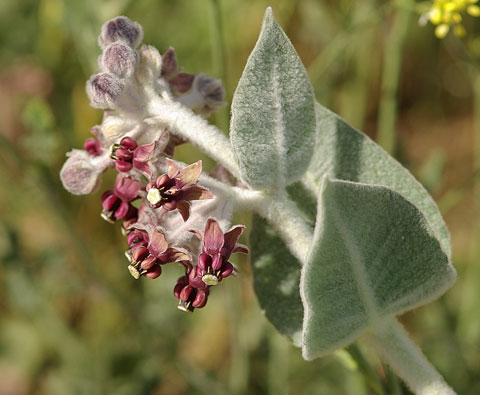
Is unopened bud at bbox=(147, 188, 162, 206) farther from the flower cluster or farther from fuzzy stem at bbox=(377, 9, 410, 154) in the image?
fuzzy stem at bbox=(377, 9, 410, 154)

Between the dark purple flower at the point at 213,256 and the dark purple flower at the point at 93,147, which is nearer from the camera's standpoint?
the dark purple flower at the point at 213,256

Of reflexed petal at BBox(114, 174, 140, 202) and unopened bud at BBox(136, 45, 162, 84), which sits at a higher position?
unopened bud at BBox(136, 45, 162, 84)

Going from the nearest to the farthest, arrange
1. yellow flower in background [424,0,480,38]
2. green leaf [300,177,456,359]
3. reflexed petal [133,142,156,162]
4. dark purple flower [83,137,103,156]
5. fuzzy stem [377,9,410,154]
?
green leaf [300,177,456,359], reflexed petal [133,142,156,162], dark purple flower [83,137,103,156], yellow flower in background [424,0,480,38], fuzzy stem [377,9,410,154]

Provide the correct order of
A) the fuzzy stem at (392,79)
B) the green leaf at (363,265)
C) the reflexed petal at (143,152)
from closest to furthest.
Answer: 1. the green leaf at (363,265)
2. the reflexed petal at (143,152)
3. the fuzzy stem at (392,79)

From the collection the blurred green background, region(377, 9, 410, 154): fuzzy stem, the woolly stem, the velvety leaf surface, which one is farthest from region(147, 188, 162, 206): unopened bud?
region(377, 9, 410, 154): fuzzy stem

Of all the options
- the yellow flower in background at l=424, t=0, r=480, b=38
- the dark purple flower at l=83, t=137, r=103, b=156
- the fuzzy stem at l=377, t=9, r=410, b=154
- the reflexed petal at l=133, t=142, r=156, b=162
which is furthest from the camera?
the fuzzy stem at l=377, t=9, r=410, b=154

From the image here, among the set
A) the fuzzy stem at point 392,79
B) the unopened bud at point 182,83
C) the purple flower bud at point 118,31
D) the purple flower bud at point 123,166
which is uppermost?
the purple flower bud at point 118,31

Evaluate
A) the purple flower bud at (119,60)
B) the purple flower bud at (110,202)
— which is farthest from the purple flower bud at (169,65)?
the purple flower bud at (110,202)

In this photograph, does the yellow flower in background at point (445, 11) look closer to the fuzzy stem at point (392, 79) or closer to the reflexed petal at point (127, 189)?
the fuzzy stem at point (392, 79)
